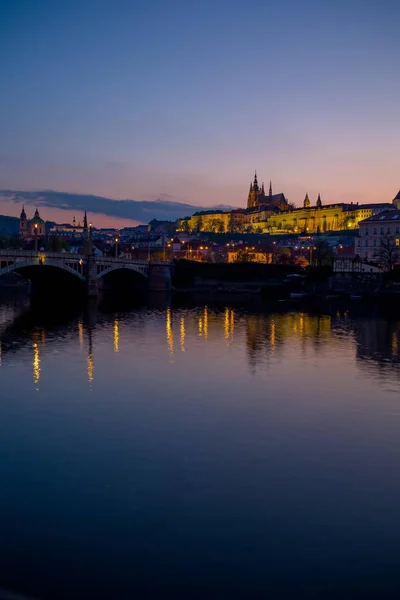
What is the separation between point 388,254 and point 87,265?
5793cm

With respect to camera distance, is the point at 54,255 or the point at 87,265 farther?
the point at 87,265

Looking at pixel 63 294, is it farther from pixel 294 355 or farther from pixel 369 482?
pixel 369 482

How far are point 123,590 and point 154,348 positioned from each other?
2937 centimetres

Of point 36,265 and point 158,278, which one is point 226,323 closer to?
point 36,265

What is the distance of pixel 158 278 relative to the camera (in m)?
103

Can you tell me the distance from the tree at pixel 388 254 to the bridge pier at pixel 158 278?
1506 inches

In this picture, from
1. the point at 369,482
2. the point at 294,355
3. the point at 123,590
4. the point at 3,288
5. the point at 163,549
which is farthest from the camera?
the point at 3,288

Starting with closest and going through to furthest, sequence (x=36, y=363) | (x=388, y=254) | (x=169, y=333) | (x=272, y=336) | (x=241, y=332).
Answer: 1. (x=36, y=363)
2. (x=272, y=336)
3. (x=169, y=333)
4. (x=241, y=332)
5. (x=388, y=254)

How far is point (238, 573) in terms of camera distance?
10.9 meters

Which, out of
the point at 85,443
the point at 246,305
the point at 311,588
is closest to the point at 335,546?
the point at 311,588

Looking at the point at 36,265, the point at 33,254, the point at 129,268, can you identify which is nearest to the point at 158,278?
the point at 129,268

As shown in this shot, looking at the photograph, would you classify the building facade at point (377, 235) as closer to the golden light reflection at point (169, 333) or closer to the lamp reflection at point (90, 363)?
the golden light reflection at point (169, 333)

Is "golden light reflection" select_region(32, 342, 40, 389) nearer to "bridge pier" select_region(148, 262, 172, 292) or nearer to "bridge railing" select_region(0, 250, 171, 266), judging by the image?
"bridge railing" select_region(0, 250, 171, 266)

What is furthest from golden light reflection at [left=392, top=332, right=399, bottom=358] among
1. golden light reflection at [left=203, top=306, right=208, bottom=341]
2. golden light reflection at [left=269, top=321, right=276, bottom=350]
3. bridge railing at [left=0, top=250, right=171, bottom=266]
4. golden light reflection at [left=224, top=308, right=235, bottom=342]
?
bridge railing at [left=0, top=250, right=171, bottom=266]
